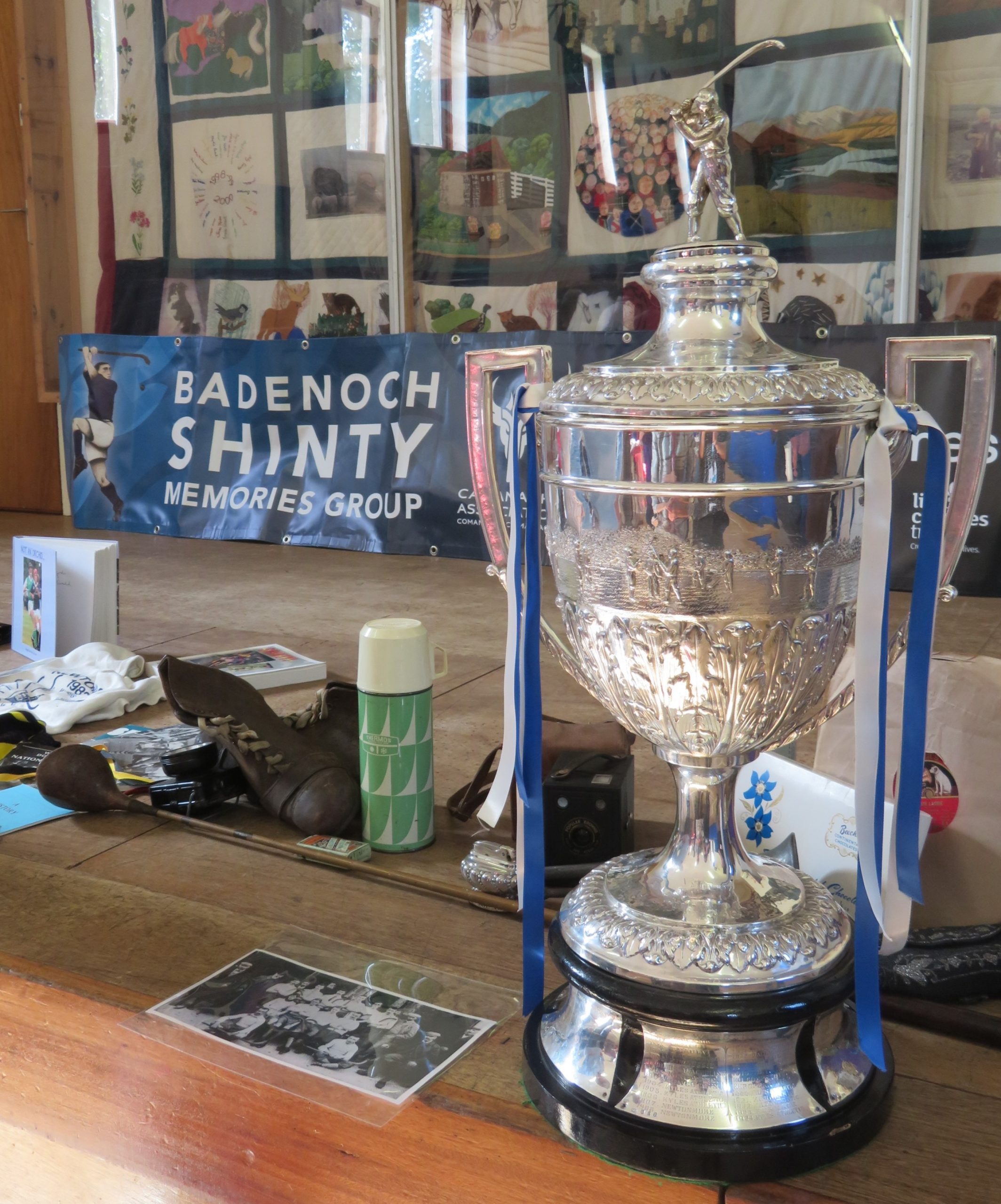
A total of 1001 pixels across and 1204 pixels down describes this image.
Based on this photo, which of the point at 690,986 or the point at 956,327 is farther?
the point at 956,327

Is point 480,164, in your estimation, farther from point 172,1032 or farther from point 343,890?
point 172,1032

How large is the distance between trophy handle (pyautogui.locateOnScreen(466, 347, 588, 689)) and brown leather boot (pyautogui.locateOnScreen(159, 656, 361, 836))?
455 mm

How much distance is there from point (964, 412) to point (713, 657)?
0.25 meters

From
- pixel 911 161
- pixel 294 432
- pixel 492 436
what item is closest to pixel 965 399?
pixel 492 436

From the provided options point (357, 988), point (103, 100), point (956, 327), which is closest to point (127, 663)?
point (357, 988)

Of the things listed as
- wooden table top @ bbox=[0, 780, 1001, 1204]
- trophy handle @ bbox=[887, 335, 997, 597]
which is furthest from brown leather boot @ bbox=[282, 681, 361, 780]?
trophy handle @ bbox=[887, 335, 997, 597]

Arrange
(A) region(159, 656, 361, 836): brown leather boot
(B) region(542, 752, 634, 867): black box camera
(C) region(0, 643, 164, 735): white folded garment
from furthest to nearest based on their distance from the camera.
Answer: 1. (C) region(0, 643, 164, 735): white folded garment
2. (A) region(159, 656, 361, 836): brown leather boot
3. (B) region(542, 752, 634, 867): black box camera

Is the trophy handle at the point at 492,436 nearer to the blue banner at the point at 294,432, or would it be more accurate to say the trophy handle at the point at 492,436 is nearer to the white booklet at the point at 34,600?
the white booklet at the point at 34,600

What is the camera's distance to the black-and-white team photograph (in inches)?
31.0

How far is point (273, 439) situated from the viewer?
12.6ft

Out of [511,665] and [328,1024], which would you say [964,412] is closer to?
[511,665]

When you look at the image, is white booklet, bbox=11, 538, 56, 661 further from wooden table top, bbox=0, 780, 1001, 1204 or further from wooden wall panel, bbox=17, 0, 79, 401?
wooden wall panel, bbox=17, 0, 79, 401

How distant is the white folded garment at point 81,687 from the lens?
1.69m

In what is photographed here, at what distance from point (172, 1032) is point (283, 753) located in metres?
0.47
